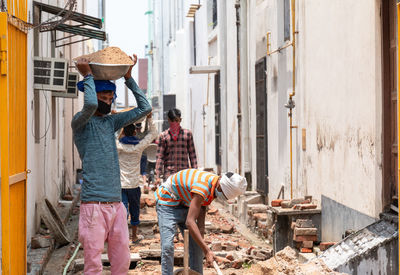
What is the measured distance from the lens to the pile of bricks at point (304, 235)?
820 cm

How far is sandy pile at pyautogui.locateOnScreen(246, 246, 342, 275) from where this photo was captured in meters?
5.81

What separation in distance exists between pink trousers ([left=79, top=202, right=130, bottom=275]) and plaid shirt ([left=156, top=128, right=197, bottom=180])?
447 cm

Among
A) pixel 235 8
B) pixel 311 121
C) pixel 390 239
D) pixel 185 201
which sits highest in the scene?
pixel 235 8

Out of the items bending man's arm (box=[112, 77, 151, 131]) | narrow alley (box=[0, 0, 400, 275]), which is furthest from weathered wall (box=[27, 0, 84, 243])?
bending man's arm (box=[112, 77, 151, 131])

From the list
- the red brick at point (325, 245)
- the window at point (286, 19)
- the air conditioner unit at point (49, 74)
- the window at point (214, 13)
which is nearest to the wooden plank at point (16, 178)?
the red brick at point (325, 245)

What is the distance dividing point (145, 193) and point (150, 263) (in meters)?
9.71

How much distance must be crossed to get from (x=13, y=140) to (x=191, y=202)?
5.10ft

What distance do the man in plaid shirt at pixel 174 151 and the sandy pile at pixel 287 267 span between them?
3591 mm

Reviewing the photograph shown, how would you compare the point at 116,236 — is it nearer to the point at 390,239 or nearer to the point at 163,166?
the point at 390,239

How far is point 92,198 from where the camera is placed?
489cm

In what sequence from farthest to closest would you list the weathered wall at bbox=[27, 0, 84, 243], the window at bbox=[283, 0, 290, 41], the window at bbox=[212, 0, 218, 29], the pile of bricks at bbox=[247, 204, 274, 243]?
the window at bbox=[212, 0, 218, 29]
the window at bbox=[283, 0, 290, 41]
the pile of bricks at bbox=[247, 204, 274, 243]
the weathered wall at bbox=[27, 0, 84, 243]

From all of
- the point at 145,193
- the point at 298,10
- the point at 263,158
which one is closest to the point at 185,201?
the point at 298,10

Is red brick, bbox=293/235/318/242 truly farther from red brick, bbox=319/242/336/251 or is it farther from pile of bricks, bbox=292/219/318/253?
red brick, bbox=319/242/336/251

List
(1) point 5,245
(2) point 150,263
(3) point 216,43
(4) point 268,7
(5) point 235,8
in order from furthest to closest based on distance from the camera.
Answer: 1. (3) point 216,43
2. (5) point 235,8
3. (4) point 268,7
4. (2) point 150,263
5. (1) point 5,245
